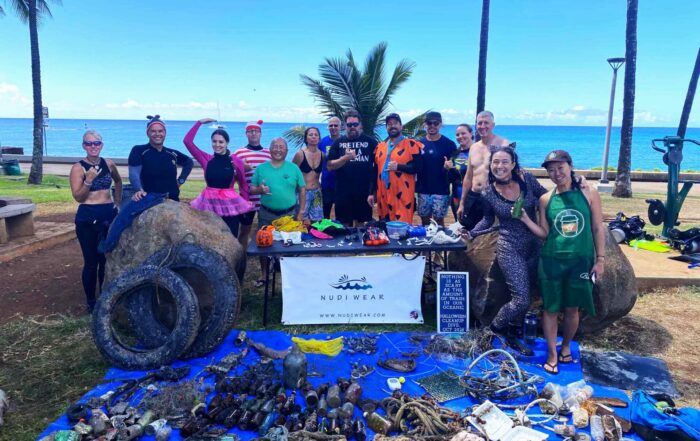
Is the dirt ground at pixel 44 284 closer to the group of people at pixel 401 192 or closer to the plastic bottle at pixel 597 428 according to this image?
the group of people at pixel 401 192

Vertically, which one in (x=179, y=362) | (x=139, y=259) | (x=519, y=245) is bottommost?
(x=179, y=362)

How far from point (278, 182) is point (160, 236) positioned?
58.9 inches

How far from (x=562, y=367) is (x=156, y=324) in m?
3.79

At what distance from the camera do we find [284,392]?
3.69 meters

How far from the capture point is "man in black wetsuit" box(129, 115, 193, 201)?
210 inches

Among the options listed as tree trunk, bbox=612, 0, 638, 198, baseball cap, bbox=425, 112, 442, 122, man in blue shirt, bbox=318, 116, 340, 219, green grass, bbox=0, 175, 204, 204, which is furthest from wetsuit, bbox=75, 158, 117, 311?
tree trunk, bbox=612, 0, 638, 198

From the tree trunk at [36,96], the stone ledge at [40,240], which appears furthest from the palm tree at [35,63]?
the stone ledge at [40,240]

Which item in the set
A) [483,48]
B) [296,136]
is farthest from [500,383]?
[483,48]

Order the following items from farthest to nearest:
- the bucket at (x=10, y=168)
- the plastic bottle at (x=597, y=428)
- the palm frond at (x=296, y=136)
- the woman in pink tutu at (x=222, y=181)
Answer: the bucket at (x=10, y=168) → the palm frond at (x=296, y=136) → the woman in pink tutu at (x=222, y=181) → the plastic bottle at (x=597, y=428)

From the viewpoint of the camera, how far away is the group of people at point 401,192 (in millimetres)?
3910

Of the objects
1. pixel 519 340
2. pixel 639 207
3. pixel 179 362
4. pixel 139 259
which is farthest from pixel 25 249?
pixel 639 207

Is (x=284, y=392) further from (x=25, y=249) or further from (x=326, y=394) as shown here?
(x=25, y=249)

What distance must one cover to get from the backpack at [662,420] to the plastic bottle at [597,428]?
23 centimetres

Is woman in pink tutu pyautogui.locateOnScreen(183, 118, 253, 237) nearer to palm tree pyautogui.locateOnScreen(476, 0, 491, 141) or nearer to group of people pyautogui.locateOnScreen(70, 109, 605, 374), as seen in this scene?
group of people pyautogui.locateOnScreen(70, 109, 605, 374)
